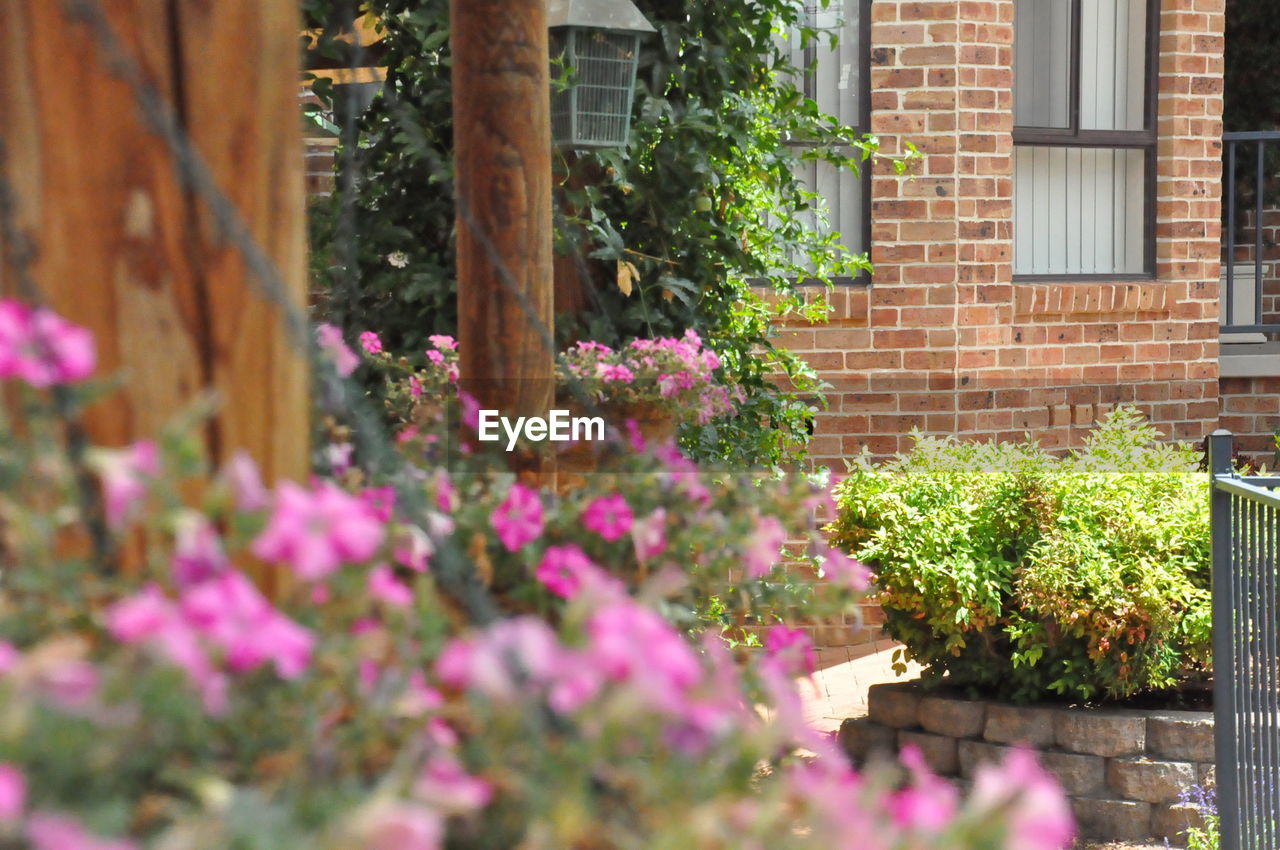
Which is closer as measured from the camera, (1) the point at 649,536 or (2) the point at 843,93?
(1) the point at 649,536

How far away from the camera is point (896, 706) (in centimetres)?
480

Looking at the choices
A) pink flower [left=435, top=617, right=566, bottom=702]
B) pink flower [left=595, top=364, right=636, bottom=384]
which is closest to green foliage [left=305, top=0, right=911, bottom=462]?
pink flower [left=595, top=364, right=636, bottom=384]

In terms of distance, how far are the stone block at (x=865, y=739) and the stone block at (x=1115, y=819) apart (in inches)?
26.2

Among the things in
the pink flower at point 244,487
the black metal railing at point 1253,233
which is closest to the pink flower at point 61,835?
the pink flower at point 244,487

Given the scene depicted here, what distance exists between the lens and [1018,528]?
463cm

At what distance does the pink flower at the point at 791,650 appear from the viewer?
4.96 ft

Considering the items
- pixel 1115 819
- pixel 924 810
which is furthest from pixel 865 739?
pixel 924 810

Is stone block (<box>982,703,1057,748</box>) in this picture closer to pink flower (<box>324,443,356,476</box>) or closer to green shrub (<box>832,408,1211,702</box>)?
green shrub (<box>832,408,1211,702</box>)

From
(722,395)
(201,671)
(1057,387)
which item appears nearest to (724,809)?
(201,671)

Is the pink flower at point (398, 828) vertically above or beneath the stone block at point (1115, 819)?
above

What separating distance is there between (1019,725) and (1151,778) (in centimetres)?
42

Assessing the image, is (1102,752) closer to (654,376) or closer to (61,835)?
(654,376)

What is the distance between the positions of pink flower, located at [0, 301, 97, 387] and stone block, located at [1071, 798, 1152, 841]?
13.3 feet

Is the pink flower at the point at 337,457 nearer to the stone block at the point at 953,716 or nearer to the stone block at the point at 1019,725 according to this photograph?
the stone block at the point at 1019,725
